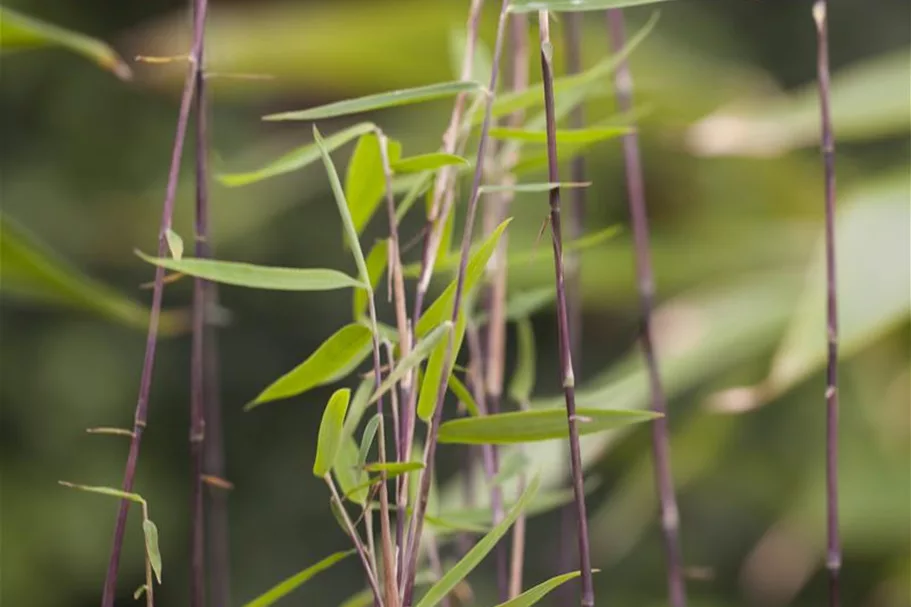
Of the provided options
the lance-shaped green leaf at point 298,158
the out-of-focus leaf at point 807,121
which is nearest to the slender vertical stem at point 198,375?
the lance-shaped green leaf at point 298,158

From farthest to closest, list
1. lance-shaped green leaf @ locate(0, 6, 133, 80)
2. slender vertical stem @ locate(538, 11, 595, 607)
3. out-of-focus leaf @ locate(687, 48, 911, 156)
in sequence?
out-of-focus leaf @ locate(687, 48, 911, 156) → lance-shaped green leaf @ locate(0, 6, 133, 80) → slender vertical stem @ locate(538, 11, 595, 607)

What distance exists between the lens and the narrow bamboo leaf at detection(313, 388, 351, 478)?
0.53 feet

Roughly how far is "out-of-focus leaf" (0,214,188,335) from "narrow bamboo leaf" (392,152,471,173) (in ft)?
0.38

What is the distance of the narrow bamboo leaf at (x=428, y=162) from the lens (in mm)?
168

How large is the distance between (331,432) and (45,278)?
144 millimetres

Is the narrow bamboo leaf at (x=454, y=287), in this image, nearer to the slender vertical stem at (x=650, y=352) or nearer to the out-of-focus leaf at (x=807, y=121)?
the slender vertical stem at (x=650, y=352)

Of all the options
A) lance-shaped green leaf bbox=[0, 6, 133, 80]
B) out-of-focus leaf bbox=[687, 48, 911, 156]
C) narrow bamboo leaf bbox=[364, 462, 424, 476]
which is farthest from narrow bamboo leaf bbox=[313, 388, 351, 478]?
out-of-focus leaf bbox=[687, 48, 911, 156]

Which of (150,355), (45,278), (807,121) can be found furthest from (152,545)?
(807,121)

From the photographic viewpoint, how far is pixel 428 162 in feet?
0.58

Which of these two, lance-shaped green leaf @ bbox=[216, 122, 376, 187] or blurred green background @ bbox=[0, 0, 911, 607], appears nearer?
lance-shaped green leaf @ bbox=[216, 122, 376, 187]

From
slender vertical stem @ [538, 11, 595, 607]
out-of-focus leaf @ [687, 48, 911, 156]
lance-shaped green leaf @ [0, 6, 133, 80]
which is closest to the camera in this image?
slender vertical stem @ [538, 11, 595, 607]

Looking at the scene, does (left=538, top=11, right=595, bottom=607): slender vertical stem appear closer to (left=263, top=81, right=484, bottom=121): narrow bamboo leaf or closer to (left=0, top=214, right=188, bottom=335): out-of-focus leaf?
(left=263, top=81, right=484, bottom=121): narrow bamboo leaf

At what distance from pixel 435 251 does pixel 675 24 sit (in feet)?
3.42

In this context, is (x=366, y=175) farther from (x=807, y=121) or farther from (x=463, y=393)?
(x=807, y=121)
